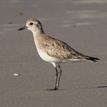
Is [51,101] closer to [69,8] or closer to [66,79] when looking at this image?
[66,79]

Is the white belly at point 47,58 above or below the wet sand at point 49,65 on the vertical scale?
above

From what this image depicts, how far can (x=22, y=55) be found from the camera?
1397 centimetres

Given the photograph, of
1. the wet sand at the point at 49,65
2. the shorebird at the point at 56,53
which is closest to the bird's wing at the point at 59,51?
the shorebird at the point at 56,53

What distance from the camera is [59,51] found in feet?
→ 37.8

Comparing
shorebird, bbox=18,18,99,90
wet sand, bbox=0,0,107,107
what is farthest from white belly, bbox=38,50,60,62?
wet sand, bbox=0,0,107,107

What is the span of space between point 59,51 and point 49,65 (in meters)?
1.66

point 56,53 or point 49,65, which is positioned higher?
point 56,53

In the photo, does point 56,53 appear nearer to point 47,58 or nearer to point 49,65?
point 47,58

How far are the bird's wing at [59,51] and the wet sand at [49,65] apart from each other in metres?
0.43

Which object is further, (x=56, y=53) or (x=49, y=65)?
(x=49, y=65)

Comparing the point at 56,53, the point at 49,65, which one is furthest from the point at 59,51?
the point at 49,65

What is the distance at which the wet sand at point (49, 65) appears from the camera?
10.4 metres

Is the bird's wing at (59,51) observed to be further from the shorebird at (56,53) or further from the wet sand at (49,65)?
the wet sand at (49,65)

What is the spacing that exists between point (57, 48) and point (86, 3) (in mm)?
8913
